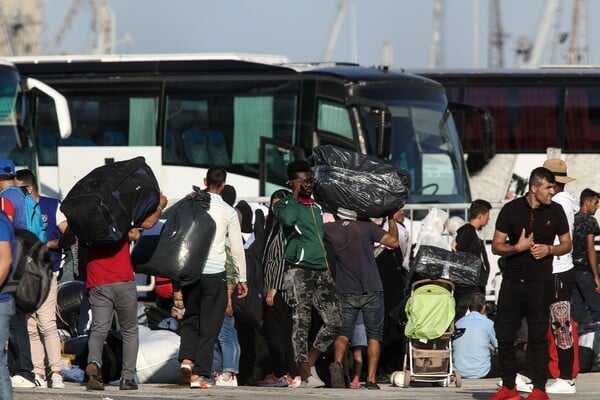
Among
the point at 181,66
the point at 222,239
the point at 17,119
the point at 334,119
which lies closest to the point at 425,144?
the point at 334,119

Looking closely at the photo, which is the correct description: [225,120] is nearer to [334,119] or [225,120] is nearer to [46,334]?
[334,119]

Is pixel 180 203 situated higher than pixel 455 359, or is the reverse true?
pixel 180 203

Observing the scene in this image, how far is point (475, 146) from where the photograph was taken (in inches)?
1139

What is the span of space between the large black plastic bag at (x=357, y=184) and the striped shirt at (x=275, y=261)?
2.45 feet

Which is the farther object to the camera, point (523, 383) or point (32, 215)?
point (523, 383)

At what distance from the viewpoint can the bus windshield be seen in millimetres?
23906

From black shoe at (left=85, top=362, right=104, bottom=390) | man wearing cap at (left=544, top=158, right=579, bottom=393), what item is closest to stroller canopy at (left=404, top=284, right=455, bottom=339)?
man wearing cap at (left=544, top=158, right=579, bottom=393)

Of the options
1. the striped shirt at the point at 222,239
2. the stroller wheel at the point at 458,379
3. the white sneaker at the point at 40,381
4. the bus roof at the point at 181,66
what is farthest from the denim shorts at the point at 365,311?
the bus roof at the point at 181,66

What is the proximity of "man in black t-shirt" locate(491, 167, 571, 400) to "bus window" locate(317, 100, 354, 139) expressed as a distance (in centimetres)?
1196

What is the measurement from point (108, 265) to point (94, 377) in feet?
2.89

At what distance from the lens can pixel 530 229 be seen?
450 inches

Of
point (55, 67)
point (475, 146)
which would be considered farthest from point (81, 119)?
point (475, 146)

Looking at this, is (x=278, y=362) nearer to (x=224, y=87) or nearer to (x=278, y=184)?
(x=278, y=184)

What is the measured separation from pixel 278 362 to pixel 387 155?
985 centimetres
